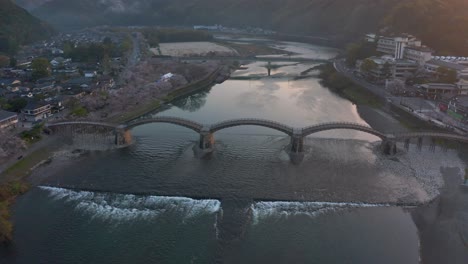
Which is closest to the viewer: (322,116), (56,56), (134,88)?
(322,116)

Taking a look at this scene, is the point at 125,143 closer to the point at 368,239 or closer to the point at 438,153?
the point at 368,239

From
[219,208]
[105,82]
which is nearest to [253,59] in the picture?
[105,82]

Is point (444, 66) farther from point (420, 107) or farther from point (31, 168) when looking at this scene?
point (31, 168)

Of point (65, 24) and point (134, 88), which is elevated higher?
point (65, 24)

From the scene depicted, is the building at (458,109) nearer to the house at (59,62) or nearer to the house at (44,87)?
the house at (44,87)

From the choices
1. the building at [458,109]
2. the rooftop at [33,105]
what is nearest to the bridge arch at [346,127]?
the building at [458,109]

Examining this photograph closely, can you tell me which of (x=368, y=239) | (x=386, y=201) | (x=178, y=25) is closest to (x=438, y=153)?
(x=386, y=201)

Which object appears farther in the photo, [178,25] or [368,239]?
[178,25]
